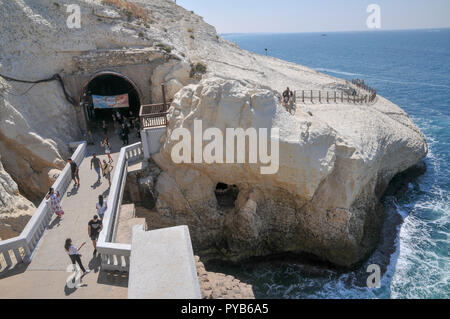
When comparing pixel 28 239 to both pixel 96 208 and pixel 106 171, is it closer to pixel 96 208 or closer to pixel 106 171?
pixel 96 208

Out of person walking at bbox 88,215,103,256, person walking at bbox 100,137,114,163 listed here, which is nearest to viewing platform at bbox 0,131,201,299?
person walking at bbox 88,215,103,256

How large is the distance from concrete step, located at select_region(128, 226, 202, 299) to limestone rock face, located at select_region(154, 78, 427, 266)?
37.7ft

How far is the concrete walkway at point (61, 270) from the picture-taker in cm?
1167

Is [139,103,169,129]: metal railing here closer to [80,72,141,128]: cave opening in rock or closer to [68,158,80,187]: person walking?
[80,72,141,128]: cave opening in rock

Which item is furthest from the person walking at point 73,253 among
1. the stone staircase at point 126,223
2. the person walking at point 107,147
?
the person walking at point 107,147

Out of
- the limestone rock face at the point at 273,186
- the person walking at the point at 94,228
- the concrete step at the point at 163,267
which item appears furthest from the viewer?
the limestone rock face at the point at 273,186

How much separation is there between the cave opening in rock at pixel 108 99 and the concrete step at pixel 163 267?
1762 centimetres

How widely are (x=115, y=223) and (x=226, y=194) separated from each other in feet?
33.7

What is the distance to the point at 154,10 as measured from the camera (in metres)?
35.9

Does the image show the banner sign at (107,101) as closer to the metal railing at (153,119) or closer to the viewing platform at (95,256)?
the metal railing at (153,119)

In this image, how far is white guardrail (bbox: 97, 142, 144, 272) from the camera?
12.4m

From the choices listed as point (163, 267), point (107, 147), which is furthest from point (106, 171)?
point (163, 267)

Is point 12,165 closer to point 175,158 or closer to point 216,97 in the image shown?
point 175,158

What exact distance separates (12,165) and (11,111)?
335cm
